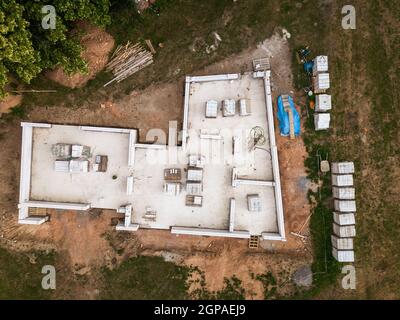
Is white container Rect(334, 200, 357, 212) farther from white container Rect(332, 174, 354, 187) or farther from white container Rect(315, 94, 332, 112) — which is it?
white container Rect(315, 94, 332, 112)

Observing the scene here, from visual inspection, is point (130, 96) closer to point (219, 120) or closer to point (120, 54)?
→ point (120, 54)

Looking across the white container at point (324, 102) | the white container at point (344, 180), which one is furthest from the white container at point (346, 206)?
the white container at point (324, 102)

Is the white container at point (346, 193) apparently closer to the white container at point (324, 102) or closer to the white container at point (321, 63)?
the white container at point (324, 102)

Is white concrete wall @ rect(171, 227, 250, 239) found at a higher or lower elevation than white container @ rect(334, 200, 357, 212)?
lower

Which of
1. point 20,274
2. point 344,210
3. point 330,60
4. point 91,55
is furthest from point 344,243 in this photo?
point 20,274

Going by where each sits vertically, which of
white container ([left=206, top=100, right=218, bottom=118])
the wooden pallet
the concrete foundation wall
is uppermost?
white container ([left=206, top=100, right=218, bottom=118])

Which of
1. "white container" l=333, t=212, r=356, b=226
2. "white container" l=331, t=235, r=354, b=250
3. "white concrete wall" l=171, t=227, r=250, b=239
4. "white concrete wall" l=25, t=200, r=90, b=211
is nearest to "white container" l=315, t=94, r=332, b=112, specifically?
"white container" l=333, t=212, r=356, b=226
